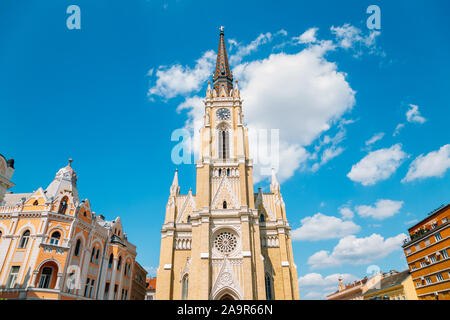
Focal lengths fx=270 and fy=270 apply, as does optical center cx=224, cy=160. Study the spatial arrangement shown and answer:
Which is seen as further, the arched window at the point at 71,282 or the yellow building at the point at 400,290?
the yellow building at the point at 400,290

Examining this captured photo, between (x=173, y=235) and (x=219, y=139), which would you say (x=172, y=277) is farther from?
(x=219, y=139)

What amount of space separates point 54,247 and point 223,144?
28.1 metres

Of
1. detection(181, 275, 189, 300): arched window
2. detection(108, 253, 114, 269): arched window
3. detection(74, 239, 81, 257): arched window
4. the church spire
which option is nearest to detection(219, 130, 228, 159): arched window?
the church spire

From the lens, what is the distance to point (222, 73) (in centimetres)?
5572

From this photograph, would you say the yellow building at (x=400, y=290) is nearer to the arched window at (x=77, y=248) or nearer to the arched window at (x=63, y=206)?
the arched window at (x=77, y=248)

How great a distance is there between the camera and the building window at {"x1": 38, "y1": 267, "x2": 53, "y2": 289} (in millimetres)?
25234

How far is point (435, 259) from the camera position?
125 ft

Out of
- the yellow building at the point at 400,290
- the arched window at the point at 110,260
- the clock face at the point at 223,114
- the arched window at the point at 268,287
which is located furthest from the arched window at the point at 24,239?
the yellow building at the point at 400,290

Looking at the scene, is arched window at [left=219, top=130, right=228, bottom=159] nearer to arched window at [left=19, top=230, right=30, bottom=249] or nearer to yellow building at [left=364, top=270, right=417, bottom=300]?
arched window at [left=19, top=230, right=30, bottom=249]

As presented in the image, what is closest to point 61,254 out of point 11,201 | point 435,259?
point 11,201

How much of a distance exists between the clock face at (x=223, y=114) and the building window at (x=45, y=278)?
3296 cm

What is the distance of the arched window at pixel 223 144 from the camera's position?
45125 mm
